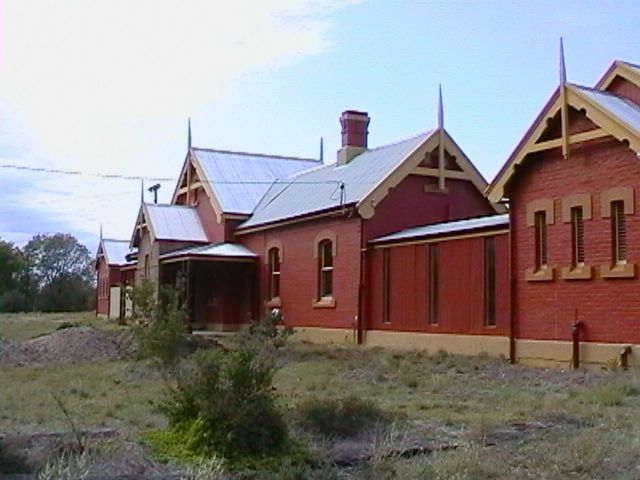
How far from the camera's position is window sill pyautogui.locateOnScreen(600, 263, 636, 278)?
15941 millimetres

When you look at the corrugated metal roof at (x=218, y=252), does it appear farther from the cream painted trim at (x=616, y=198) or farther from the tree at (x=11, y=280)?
the tree at (x=11, y=280)

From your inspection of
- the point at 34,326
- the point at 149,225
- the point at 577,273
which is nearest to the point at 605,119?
the point at 577,273

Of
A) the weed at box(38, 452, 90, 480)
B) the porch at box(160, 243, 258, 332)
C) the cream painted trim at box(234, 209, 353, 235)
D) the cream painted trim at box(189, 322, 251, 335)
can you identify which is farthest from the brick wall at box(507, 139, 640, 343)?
the cream painted trim at box(189, 322, 251, 335)

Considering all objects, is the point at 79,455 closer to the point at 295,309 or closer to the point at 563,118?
the point at 563,118

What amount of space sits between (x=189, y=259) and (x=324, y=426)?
2154cm

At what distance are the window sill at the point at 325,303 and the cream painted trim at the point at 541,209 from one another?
28.5 feet

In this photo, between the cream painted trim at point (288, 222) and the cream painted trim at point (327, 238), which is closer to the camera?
the cream painted trim at point (288, 222)

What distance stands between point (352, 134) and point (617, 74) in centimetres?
1287

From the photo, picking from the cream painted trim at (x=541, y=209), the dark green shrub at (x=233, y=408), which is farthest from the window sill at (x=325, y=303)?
the dark green shrub at (x=233, y=408)

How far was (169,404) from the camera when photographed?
347 inches

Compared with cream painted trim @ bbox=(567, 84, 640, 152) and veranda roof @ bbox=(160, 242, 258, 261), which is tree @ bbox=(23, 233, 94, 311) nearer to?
veranda roof @ bbox=(160, 242, 258, 261)

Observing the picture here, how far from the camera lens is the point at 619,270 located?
16188mm

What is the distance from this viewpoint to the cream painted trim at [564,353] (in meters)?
16.2

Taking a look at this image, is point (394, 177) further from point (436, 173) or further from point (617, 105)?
point (617, 105)
